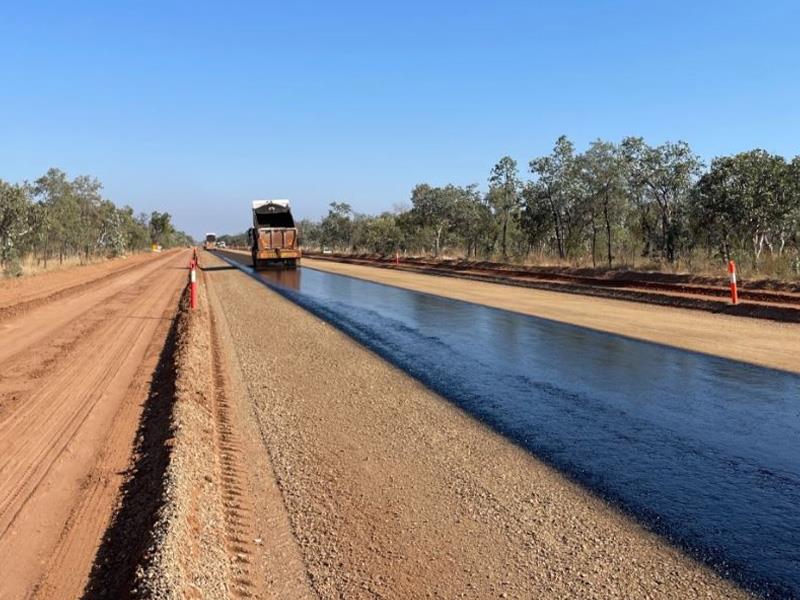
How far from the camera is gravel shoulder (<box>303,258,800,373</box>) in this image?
10.2m

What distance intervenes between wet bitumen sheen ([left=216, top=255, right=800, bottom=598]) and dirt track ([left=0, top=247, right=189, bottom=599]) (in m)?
3.63

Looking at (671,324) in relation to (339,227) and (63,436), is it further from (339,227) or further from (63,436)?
(339,227)

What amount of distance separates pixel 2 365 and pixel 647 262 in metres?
25.6

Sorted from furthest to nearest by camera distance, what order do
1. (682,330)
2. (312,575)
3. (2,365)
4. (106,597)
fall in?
(682,330) < (2,365) < (312,575) < (106,597)

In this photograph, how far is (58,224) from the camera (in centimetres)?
4406

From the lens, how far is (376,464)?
536 cm

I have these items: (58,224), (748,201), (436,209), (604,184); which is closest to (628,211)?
(604,184)

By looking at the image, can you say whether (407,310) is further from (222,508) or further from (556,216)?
(556,216)

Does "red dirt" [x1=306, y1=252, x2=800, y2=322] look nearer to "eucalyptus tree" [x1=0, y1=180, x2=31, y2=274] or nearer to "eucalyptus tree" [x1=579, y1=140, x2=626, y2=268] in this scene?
"eucalyptus tree" [x1=579, y1=140, x2=626, y2=268]

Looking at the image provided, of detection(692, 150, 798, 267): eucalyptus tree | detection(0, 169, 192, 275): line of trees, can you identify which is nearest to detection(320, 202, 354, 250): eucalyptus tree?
detection(0, 169, 192, 275): line of trees

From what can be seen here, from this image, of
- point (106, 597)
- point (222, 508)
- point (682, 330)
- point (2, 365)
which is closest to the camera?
point (106, 597)

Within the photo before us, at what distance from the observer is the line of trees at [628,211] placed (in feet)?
74.9

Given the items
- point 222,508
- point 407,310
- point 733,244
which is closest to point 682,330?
point 407,310

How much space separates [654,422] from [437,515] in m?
3.14
